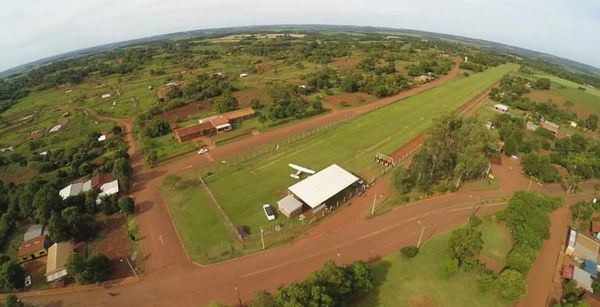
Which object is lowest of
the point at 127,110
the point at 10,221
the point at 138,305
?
the point at 138,305

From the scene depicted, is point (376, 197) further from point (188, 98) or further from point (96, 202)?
point (188, 98)

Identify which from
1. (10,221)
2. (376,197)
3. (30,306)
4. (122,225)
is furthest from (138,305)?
(376,197)

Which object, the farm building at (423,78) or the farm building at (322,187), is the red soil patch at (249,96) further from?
the farm building at (423,78)

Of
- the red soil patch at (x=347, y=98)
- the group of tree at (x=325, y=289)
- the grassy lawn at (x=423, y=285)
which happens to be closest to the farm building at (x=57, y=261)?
the group of tree at (x=325, y=289)

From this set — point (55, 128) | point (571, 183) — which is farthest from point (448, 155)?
point (55, 128)

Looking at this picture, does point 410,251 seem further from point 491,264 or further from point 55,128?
point 55,128

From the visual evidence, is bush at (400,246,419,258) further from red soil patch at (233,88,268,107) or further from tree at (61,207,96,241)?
red soil patch at (233,88,268,107)

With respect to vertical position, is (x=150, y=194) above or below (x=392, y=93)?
below
